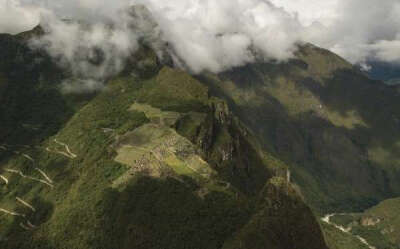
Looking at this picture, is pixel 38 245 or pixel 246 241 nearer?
pixel 246 241

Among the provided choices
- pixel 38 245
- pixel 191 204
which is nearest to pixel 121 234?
pixel 191 204

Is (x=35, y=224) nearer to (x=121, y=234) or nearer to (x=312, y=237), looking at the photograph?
(x=121, y=234)

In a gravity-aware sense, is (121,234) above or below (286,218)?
below

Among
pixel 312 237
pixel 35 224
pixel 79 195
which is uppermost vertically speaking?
pixel 312 237

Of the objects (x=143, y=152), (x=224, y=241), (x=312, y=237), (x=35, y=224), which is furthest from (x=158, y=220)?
(x=35, y=224)

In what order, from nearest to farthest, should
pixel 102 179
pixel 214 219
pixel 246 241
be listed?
1. pixel 246 241
2. pixel 214 219
3. pixel 102 179

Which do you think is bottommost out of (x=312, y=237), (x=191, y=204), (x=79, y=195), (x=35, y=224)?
(x=35, y=224)

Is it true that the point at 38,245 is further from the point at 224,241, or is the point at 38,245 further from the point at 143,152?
the point at 224,241

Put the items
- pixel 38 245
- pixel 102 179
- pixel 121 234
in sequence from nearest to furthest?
pixel 121 234
pixel 38 245
pixel 102 179

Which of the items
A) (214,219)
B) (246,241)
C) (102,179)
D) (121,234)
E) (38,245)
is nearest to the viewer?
(246,241)
